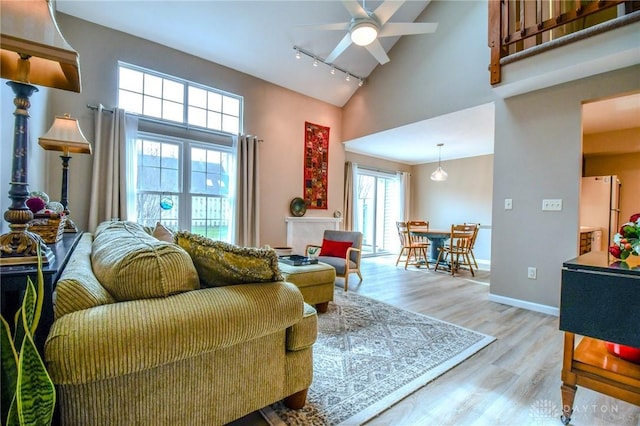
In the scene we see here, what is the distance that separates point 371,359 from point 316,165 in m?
3.92

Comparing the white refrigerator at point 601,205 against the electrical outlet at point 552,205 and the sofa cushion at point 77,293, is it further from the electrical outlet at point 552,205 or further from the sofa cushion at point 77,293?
the sofa cushion at point 77,293

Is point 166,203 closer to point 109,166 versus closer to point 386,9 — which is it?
point 109,166

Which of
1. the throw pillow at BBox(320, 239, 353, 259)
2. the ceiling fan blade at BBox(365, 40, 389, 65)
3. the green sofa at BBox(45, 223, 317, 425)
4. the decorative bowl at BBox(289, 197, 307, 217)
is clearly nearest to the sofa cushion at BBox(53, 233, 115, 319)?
the green sofa at BBox(45, 223, 317, 425)

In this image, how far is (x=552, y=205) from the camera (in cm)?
304

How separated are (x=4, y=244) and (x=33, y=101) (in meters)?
2.18

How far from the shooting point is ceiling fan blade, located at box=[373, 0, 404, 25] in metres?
2.52

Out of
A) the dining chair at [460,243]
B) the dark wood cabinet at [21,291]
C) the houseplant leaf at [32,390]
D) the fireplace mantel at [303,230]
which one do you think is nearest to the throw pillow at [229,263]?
the dark wood cabinet at [21,291]

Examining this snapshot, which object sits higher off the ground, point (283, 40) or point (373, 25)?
point (283, 40)

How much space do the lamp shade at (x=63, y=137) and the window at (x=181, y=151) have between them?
1.09 m

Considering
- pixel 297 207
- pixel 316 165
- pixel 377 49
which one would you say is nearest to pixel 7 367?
pixel 377 49

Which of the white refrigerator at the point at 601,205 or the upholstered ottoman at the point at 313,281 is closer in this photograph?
the upholstered ottoman at the point at 313,281

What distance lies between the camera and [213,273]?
1.31m

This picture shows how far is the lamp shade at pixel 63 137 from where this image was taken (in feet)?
7.70

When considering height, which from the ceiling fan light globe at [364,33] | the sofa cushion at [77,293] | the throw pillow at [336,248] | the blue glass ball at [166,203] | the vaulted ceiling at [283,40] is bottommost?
the throw pillow at [336,248]
